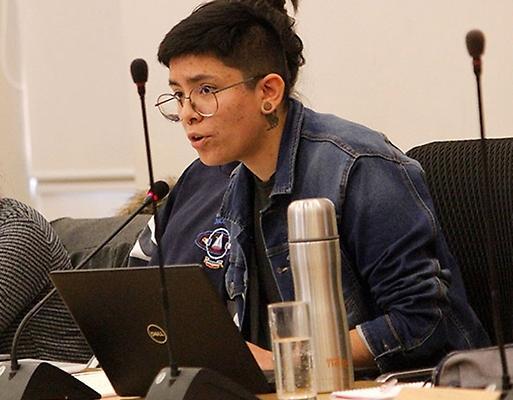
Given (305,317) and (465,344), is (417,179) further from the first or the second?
(305,317)

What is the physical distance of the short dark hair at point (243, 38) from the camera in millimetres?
2014

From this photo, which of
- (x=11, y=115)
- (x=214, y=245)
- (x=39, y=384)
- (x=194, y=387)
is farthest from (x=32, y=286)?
(x=11, y=115)

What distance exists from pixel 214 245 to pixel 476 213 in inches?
18.6

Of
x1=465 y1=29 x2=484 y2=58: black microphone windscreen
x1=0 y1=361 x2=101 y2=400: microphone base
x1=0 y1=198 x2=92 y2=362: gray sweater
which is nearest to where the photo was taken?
x1=465 y1=29 x2=484 y2=58: black microphone windscreen

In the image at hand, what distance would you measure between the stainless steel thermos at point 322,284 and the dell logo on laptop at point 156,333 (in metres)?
0.19

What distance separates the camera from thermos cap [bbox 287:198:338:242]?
1562mm

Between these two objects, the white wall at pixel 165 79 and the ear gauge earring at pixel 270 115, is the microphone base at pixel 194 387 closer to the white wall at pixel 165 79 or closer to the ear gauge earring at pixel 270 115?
the ear gauge earring at pixel 270 115

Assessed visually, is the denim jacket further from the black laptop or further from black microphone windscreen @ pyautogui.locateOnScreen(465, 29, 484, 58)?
black microphone windscreen @ pyautogui.locateOnScreen(465, 29, 484, 58)

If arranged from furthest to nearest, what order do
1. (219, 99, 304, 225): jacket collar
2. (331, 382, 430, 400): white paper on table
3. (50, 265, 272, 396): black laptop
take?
(219, 99, 304, 225): jacket collar
(50, 265, 272, 396): black laptop
(331, 382, 430, 400): white paper on table

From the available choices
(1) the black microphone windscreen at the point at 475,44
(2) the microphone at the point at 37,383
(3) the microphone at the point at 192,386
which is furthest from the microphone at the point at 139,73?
(1) the black microphone windscreen at the point at 475,44

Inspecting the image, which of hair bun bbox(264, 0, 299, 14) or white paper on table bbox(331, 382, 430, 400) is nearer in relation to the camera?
white paper on table bbox(331, 382, 430, 400)

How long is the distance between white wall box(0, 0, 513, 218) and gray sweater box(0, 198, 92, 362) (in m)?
0.67

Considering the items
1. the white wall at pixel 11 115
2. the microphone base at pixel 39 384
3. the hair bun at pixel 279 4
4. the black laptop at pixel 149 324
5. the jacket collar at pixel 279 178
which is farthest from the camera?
the white wall at pixel 11 115

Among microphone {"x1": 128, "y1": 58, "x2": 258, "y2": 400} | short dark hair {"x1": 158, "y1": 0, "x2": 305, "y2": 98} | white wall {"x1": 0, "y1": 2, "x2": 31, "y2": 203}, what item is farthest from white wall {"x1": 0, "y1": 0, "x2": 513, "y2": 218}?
microphone {"x1": 128, "y1": 58, "x2": 258, "y2": 400}
